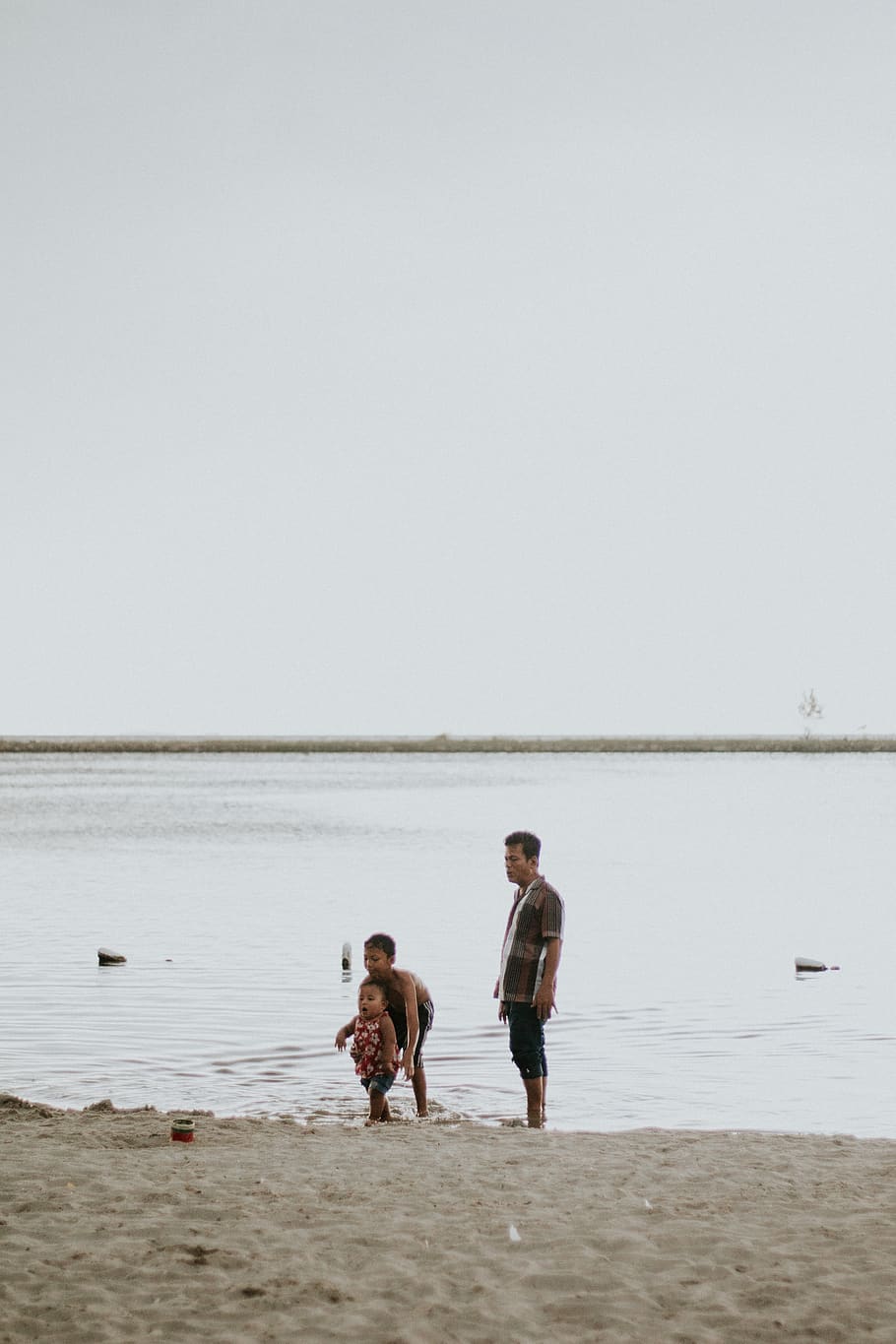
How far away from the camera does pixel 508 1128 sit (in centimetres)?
894

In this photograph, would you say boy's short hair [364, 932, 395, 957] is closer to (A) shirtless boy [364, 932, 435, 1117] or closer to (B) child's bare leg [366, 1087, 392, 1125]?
(A) shirtless boy [364, 932, 435, 1117]

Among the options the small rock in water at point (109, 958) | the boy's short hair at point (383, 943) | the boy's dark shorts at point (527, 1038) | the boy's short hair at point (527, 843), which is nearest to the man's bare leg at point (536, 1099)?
the boy's dark shorts at point (527, 1038)

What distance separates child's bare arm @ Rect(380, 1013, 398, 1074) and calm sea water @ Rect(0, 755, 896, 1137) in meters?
1.12

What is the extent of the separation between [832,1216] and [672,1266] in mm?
1179

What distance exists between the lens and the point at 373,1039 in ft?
28.4

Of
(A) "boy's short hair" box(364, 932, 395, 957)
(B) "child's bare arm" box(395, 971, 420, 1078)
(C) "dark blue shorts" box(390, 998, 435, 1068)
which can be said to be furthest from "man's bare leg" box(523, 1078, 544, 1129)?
Answer: (A) "boy's short hair" box(364, 932, 395, 957)

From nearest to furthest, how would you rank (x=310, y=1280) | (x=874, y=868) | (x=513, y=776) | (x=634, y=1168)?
(x=310, y=1280) → (x=634, y=1168) → (x=874, y=868) → (x=513, y=776)

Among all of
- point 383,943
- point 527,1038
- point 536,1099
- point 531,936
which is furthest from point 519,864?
point 536,1099

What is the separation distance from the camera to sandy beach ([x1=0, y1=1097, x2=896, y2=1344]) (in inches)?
202

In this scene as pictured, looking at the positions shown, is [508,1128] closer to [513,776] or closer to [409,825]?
[409,825]

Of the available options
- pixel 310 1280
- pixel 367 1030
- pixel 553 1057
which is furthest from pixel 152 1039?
pixel 310 1280

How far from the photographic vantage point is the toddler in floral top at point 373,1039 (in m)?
8.52

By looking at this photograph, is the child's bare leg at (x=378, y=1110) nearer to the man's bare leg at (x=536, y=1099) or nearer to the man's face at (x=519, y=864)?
the man's bare leg at (x=536, y=1099)

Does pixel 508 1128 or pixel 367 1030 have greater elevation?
pixel 367 1030
